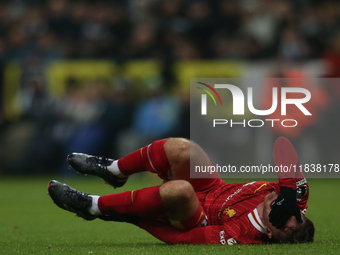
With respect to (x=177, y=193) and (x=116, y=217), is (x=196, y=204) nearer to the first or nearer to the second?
(x=177, y=193)

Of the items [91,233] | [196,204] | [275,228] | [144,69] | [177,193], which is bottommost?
[91,233]

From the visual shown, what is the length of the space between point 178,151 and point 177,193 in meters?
0.41

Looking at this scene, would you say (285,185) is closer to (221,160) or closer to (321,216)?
(321,216)

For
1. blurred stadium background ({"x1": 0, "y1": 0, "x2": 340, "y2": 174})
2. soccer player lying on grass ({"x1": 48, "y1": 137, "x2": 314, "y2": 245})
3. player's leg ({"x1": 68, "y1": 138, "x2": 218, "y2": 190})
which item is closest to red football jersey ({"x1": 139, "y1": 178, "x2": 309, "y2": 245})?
soccer player lying on grass ({"x1": 48, "y1": 137, "x2": 314, "y2": 245})

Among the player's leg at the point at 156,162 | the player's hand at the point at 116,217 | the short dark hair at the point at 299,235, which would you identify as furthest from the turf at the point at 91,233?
the player's leg at the point at 156,162

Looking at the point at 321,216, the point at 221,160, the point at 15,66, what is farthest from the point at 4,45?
the point at 321,216

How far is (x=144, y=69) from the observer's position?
11.2 metres

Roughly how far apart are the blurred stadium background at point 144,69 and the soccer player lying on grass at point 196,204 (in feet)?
17.5

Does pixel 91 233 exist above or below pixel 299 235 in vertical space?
below

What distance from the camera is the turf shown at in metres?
3.62

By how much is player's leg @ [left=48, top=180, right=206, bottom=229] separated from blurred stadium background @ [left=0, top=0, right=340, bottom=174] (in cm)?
560

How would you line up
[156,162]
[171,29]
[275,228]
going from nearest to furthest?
[275,228] < [156,162] < [171,29]

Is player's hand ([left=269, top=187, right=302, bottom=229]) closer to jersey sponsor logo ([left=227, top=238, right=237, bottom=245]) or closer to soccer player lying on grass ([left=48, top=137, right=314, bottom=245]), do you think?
soccer player lying on grass ([left=48, top=137, right=314, bottom=245])

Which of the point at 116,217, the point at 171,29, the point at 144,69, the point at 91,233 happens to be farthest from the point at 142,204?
the point at 171,29
